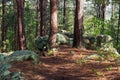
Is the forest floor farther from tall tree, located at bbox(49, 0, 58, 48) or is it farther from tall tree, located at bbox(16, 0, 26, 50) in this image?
tall tree, located at bbox(16, 0, 26, 50)

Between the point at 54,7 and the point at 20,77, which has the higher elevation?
the point at 54,7

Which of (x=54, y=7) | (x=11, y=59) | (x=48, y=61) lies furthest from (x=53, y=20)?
(x=11, y=59)

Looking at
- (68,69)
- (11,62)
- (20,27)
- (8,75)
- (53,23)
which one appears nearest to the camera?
(8,75)

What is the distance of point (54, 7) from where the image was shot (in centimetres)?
1400

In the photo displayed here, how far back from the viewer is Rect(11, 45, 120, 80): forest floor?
31.5ft

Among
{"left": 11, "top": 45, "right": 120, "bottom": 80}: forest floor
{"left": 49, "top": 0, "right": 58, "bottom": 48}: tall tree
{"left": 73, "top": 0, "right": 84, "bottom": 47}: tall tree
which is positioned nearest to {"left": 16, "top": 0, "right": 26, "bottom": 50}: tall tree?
{"left": 73, "top": 0, "right": 84, "bottom": 47}: tall tree

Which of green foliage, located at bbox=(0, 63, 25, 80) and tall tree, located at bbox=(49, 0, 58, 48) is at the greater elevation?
tall tree, located at bbox=(49, 0, 58, 48)

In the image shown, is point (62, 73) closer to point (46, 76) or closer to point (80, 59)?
point (46, 76)

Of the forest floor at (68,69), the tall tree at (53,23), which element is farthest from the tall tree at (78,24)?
the forest floor at (68,69)

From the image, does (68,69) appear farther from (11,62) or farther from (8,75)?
(8,75)

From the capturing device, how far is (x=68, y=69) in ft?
34.8

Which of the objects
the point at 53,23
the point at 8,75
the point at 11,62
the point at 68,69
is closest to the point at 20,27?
the point at 53,23

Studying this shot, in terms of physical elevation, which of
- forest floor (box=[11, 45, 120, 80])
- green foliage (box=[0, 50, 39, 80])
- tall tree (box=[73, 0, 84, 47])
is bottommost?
forest floor (box=[11, 45, 120, 80])

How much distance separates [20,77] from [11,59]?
2184 millimetres
